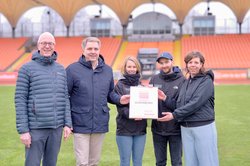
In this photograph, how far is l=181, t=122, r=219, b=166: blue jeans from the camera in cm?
436

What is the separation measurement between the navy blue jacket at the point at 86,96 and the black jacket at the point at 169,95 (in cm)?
82

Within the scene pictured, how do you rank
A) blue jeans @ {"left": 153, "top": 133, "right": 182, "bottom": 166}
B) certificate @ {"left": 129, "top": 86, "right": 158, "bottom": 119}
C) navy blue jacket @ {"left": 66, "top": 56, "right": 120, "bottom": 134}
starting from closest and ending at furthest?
navy blue jacket @ {"left": 66, "top": 56, "right": 120, "bottom": 134} < certificate @ {"left": 129, "top": 86, "right": 158, "bottom": 119} < blue jeans @ {"left": 153, "top": 133, "right": 182, "bottom": 166}

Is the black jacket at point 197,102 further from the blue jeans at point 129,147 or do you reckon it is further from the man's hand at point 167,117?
the blue jeans at point 129,147

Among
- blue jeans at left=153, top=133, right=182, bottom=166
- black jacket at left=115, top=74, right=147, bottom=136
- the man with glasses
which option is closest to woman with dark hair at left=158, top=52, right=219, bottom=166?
blue jeans at left=153, top=133, right=182, bottom=166

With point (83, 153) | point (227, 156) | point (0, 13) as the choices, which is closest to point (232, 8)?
point (0, 13)

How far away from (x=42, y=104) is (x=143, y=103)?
54.6 inches

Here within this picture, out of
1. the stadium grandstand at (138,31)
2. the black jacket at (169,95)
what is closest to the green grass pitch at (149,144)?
the black jacket at (169,95)

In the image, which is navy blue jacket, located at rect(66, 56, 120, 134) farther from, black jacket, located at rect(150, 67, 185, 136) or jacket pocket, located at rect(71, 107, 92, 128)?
black jacket, located at rect(150, 67, 185, 136)

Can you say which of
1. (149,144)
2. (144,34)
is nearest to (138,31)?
(144,34)

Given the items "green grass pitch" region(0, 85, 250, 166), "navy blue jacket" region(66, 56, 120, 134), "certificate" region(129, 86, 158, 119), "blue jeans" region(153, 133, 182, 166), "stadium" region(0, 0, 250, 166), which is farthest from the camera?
"stadium" region(0, 0, 250, 166)

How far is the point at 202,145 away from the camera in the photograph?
4359mm

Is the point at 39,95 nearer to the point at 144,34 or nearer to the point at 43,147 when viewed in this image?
the point at 43,147

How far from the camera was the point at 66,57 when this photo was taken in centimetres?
3791

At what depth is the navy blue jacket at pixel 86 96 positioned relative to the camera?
4.50 metres
